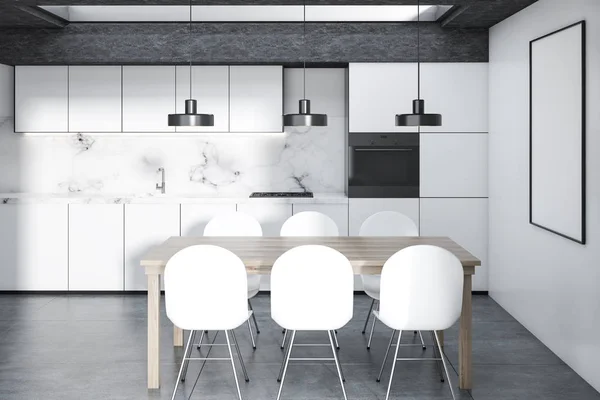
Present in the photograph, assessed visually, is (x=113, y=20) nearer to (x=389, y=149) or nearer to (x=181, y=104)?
(x=181, y=104)

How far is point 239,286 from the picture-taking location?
3.89 metres

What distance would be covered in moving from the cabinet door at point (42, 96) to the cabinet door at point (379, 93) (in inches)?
108

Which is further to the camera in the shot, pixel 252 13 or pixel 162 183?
pixel 162 183

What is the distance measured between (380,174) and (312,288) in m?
2.94

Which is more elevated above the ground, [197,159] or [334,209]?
[197,159]

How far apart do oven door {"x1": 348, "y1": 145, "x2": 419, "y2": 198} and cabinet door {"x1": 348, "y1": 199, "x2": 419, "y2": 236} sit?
56 millimetres

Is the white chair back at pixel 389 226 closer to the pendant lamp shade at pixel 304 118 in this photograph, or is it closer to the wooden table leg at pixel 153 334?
the pendant lamp shade at pixel 304 118

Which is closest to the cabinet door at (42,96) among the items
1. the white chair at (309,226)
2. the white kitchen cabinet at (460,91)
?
the white chair at (309,226)

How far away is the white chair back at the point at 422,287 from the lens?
12.5 ft

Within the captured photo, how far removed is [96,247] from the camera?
21.9ft

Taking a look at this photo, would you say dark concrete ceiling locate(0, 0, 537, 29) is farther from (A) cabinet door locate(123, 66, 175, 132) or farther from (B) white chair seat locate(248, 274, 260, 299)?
(B) white chair seat locate(248, 274, 260, 299)

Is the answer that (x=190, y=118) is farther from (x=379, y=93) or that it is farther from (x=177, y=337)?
(x=379, y=93)

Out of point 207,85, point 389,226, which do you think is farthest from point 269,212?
point 389,226

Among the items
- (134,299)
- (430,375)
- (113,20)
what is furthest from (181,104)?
(430,375)
